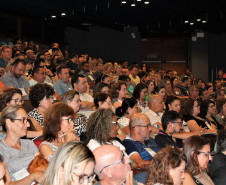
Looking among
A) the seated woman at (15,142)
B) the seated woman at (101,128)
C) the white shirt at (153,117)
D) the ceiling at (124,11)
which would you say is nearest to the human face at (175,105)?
the white shirt at (153,117)

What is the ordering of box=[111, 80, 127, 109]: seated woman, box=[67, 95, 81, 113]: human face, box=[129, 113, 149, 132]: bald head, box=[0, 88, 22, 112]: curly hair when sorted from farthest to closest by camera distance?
box=[111, 80, 127, 109]: seated woman → box=[67, 95, 81, 113]: human face → box=[129, 113, 149, 132]: bald head → box=[0, 88, 22, 112]: curly hair

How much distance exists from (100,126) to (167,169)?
35.7 inches

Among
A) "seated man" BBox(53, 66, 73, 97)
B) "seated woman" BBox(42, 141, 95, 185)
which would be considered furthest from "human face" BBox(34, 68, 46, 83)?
"seated woman" BBox(42, 141, 95, 185)

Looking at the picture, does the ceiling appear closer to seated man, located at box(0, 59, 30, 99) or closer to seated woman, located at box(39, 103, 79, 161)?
seated man, located at box(0, 59, 30, 99)

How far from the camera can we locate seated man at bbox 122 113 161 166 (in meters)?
3.90

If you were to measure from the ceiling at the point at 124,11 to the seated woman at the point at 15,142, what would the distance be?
7449 millimetres

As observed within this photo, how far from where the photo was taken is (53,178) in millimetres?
1985

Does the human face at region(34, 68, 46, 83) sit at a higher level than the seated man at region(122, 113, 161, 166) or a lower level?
higher

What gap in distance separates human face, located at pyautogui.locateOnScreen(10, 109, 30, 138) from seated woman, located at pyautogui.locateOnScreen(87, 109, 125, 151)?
554 millimetres

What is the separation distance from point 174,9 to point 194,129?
24.0ft

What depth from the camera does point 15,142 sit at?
315 centimetres

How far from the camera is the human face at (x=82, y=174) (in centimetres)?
195

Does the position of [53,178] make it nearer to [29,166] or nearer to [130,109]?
[29,166]

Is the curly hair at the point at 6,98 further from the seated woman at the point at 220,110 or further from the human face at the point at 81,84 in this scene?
the seated woman at the point at 220,110
